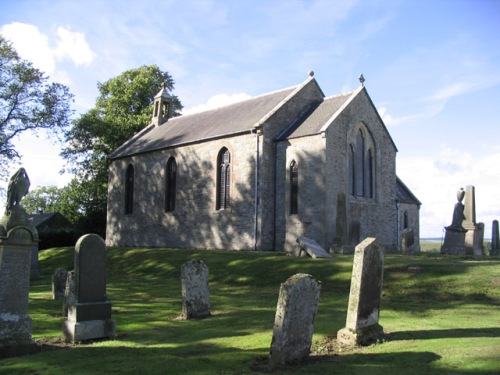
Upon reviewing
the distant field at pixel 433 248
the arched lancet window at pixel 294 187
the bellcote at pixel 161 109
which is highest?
the bellcote at pixel 161 109

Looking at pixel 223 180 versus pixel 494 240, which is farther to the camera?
pixel 223 180

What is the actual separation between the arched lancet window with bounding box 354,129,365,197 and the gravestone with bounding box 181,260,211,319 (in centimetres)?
1781

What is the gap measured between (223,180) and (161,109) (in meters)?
15.0

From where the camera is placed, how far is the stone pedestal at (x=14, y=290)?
8188 mm

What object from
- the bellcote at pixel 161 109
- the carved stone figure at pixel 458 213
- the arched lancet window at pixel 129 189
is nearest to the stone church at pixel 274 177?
the arched lancet window at pixel 129 189

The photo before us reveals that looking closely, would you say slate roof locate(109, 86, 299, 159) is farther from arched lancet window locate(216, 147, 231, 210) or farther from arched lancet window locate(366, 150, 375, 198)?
arched lancet window locate(366, 150, 375, 198)

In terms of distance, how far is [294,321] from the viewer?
712cm

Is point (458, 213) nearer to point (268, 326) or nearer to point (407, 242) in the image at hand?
point (407, 242)

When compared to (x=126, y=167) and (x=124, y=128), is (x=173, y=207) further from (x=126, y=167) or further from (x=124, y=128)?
(x=124, y=128)

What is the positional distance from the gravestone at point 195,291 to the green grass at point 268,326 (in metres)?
0.41

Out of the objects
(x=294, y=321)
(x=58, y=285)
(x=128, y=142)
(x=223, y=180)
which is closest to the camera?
(x=294, y=321)

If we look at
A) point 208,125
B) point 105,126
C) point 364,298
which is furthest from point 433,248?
point 364,298

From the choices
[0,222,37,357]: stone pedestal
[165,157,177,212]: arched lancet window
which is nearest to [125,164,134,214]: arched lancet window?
[165,157,177,212]: arched lancet window

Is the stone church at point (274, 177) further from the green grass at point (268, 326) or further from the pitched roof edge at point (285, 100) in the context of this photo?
the green grass at point (268, 326)
